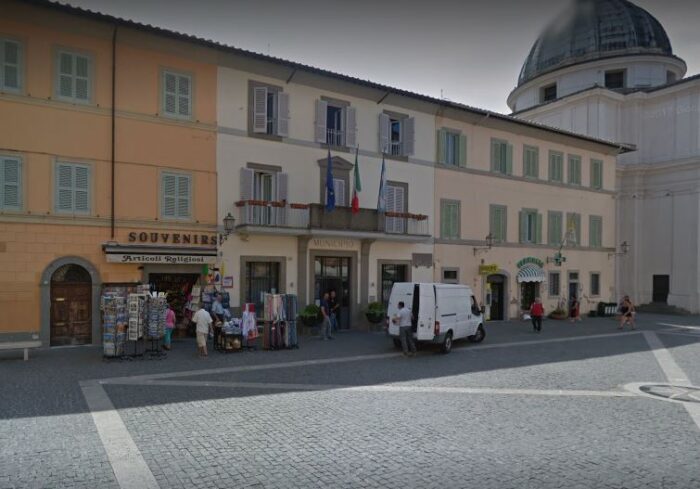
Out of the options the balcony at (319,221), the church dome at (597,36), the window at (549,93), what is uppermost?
the church dome at (597,36)

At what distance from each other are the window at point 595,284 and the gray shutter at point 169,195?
2584cm

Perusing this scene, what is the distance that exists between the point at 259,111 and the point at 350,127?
14.0ft

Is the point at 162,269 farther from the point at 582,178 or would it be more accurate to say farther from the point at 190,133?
the point at 582,178

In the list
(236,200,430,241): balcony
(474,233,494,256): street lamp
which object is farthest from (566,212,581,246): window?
(236,200,430,241): balcony

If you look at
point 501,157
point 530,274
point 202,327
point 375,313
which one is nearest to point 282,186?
point 375,313

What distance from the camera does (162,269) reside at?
19.0 metres

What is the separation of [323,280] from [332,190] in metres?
3.97

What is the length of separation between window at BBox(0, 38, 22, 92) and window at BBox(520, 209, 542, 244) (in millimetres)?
23982

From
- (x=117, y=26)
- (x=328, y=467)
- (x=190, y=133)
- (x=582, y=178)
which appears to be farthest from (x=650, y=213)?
(x=328, y=467)

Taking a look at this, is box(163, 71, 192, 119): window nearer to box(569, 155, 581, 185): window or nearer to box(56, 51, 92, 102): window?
box(56, 51, 92, 102): window

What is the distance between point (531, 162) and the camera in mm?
30422

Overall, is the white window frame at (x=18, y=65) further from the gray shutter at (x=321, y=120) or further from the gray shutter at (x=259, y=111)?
the gray shutter at (x=321, y=120)

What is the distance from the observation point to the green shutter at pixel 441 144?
87.1 ft

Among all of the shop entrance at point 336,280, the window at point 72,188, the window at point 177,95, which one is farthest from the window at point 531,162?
the window at point 72,188
